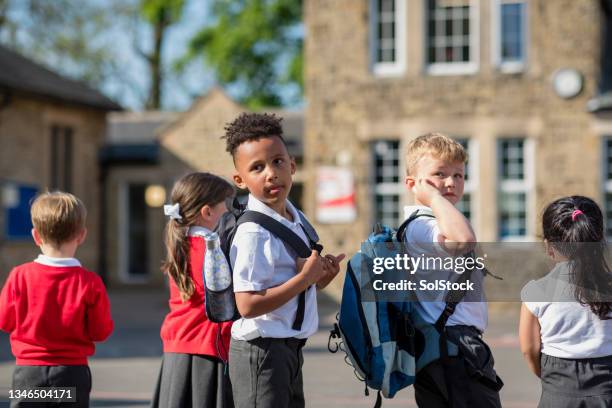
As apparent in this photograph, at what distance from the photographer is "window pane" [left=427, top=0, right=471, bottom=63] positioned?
19.1 meters

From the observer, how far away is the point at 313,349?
13148 mm

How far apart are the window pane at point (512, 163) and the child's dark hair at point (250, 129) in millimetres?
15427

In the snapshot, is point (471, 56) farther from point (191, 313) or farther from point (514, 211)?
point (191, 313)

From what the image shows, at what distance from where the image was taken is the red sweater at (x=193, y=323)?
16.2 ft

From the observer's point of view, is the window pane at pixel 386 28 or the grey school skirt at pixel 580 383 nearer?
the grey school skirt at pixel 580 383

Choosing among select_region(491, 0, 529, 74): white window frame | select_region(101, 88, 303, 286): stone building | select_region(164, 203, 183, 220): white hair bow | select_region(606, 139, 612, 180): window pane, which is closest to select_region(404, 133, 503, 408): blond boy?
select_region(164, 203, 183, 220): white hair bow

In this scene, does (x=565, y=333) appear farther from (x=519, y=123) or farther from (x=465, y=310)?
(x=519, y=123)

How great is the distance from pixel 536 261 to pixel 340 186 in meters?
4.03

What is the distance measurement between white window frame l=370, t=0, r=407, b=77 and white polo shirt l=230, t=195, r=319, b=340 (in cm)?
1563

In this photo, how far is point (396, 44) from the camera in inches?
765

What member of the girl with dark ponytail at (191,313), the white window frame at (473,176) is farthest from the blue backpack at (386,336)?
the white window frame at (473,176)

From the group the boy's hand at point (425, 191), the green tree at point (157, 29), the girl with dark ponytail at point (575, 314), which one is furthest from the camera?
the green tree at point (157, 29)

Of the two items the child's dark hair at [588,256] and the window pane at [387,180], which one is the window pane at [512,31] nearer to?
the window pane at [387,180]

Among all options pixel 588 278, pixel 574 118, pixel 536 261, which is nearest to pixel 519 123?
pixel 574 118
